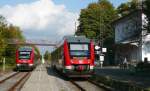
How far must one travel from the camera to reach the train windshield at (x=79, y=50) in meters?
33.2

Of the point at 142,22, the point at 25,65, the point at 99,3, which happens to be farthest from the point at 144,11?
the point at 99,3

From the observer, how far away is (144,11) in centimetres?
2897

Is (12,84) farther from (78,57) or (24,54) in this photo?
(24,54)

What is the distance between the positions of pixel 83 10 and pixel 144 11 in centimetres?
7073

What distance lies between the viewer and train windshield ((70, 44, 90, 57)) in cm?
3316

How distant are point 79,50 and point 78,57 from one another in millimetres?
546

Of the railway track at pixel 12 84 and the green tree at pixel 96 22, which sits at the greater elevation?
the green tree at pixel 96 22

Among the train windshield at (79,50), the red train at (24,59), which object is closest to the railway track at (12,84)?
the train windshield at (79,50)

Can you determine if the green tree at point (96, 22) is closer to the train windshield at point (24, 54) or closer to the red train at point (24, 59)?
the red train at point (24, 59)

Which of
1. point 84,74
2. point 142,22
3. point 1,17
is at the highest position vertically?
point 1,17

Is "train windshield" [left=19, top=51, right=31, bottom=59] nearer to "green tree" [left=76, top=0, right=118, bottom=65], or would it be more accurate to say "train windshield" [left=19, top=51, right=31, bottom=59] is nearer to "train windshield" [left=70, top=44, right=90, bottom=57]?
"train windshield" [left=70, top=44, right=90, bottom=57]

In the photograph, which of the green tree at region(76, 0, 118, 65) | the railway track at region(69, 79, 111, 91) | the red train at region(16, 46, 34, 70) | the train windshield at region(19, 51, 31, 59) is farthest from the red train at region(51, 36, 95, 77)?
the green tree at region(76, 0, 118, 65)

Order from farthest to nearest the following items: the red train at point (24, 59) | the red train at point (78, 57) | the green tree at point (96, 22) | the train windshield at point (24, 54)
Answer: the green tree at point (96, 22) < the train windshield at point (24, 54) < the red train at point (24, 59) < the red train at point (78, 57)

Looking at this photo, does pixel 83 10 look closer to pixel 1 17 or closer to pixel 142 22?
pixel 1 17
